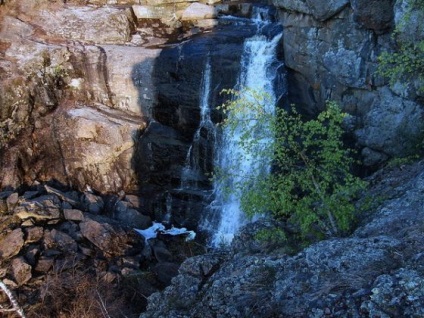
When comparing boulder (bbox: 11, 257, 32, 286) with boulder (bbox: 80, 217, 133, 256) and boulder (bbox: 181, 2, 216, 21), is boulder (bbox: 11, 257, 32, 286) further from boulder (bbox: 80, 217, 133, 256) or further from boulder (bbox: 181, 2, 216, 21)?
boulder (bbox: 181, 2, 216, 21)

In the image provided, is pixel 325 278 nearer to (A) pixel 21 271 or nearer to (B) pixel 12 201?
(A) pixel 21 271

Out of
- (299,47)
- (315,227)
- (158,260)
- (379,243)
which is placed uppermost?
(299,47)

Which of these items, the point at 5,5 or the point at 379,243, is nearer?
the point at 379,243

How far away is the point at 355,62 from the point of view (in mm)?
13227

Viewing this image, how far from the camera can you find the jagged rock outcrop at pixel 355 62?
12.1m

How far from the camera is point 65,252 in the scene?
13.7m

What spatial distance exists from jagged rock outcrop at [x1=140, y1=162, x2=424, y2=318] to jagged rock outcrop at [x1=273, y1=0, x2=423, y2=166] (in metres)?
5.44

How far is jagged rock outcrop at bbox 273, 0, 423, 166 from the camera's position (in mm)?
12125

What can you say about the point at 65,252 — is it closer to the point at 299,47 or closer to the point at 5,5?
the point at 299,47

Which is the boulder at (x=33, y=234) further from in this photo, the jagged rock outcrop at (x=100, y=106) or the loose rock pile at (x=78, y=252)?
the jagged rock outcrop at (x=100, y=106)

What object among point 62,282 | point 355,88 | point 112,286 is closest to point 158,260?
point 112,286

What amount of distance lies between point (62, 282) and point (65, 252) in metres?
1.80

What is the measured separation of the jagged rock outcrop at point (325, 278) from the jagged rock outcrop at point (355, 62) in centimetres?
544

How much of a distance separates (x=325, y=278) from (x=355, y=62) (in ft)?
31.8
